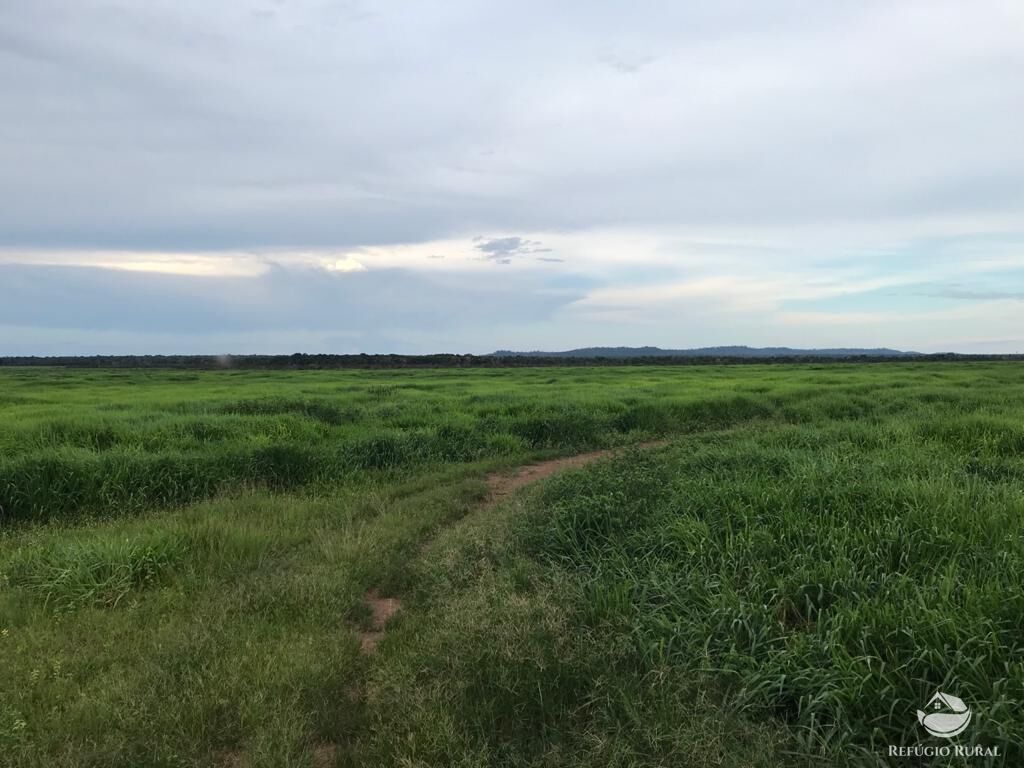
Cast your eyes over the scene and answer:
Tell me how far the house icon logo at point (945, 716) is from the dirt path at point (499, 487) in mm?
3445

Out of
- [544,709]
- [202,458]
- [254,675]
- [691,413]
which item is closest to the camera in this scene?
[544,709]

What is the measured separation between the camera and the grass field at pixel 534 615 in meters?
3.16

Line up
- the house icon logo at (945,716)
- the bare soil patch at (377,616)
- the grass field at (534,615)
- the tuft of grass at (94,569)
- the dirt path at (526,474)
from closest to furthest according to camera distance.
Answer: the house icon logo at (945,716) → the grass field at (534,615) → the bare soil patch at (377,616) → the tuft of grass at (94,569) → the dirt path at (526,474)

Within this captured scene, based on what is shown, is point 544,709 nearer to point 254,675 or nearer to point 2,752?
point 254,675

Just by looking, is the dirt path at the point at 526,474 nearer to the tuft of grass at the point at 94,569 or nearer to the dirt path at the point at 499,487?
the dirt path at the point at 499,487

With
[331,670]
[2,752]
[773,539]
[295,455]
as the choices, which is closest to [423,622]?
[331,670]

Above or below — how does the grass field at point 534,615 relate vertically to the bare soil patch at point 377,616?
above

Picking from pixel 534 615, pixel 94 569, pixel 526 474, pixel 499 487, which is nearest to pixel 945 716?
pixel 534 615

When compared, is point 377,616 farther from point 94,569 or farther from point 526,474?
point 526,474

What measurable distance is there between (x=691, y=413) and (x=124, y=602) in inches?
579

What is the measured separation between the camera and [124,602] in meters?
5.10

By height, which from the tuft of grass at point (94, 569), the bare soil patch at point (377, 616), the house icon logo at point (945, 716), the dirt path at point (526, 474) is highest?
the house icon logo at point (945, 716)

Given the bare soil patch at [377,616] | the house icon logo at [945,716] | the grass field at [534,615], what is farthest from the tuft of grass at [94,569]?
the house icon logo at [945,716]

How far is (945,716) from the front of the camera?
9.70 ft
